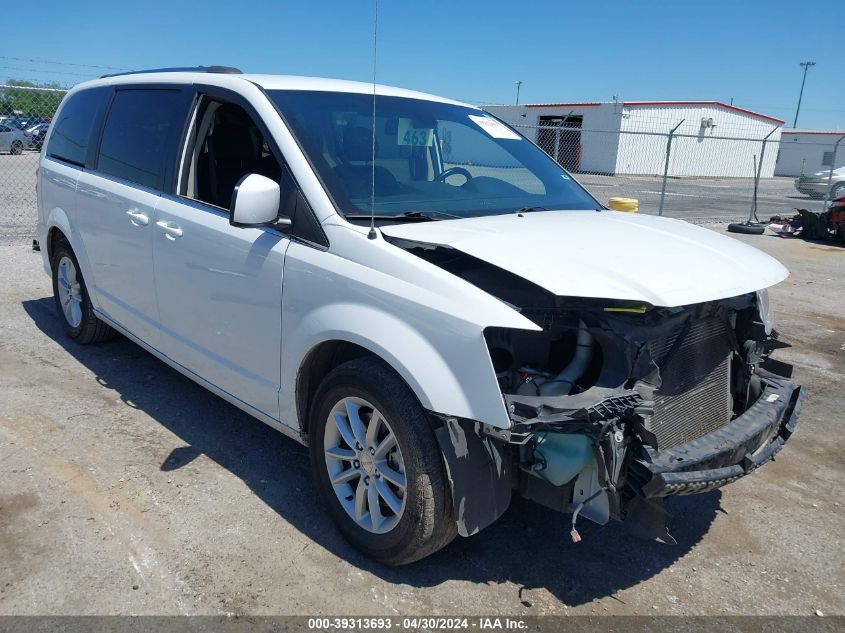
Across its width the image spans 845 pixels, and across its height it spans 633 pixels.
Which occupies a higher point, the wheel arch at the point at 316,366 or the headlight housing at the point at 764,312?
the headlight housing at the point at 764,312

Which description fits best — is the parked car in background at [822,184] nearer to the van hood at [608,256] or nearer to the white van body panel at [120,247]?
the van hood at [608,256]

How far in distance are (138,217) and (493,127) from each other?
223 cm

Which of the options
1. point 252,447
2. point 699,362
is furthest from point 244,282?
point 699,362

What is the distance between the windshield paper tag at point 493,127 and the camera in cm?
427

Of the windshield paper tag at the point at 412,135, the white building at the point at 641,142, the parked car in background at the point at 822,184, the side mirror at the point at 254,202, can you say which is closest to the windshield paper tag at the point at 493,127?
the windshield paper tag at the point at 412,135

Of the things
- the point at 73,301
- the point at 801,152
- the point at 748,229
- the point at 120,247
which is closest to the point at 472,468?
the point at 120,247

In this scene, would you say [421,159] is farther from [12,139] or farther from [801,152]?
[801,152]

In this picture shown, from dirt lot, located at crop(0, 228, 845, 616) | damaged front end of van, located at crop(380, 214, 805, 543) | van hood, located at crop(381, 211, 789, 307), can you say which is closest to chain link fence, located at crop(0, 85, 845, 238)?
dirt lot, located at crop(0, 228, 845, 616)

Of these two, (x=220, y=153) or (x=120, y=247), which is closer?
(x=220, y=153)

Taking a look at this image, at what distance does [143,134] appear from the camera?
167 inches

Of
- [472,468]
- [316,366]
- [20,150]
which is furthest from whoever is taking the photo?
[20,150]

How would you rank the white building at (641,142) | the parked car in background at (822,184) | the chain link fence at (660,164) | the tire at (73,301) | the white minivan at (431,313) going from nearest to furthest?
the white minivan at (431,313) < the tire at (73,301) < the chain link fence at (660,164) < the parked car in background at (822,184) < the white building at (641,142)

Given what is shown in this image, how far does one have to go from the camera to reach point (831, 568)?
3107 mm

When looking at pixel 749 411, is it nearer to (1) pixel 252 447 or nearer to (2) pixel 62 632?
(1) pixel 252 447
